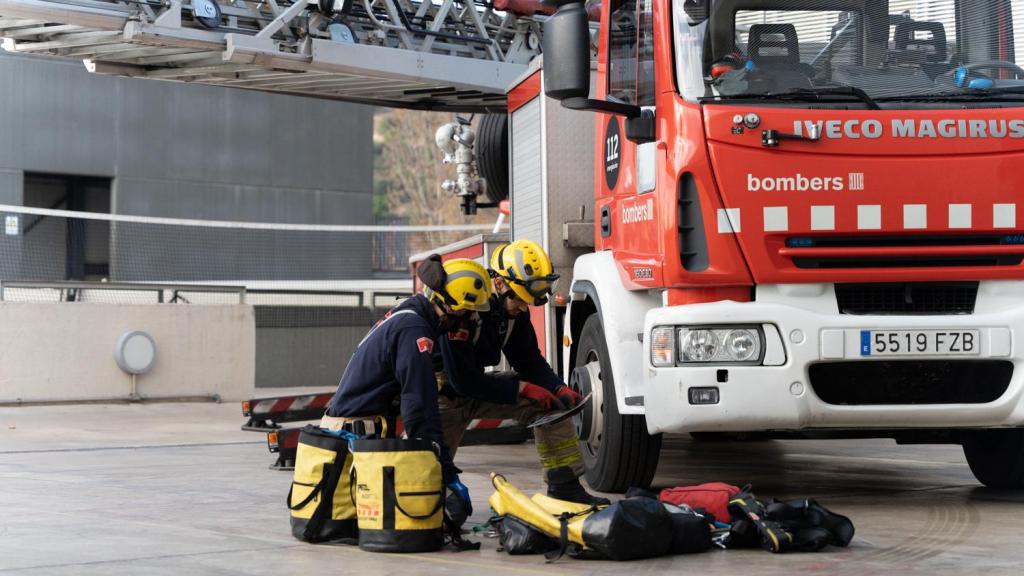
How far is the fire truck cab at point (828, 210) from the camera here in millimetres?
6434

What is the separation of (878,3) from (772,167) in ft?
3.62

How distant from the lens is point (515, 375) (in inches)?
297

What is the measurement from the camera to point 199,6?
37.3ft

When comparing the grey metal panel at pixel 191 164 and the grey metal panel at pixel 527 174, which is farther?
the grey metal panel at pixel 191 164

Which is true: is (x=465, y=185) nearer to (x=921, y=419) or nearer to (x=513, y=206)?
(x=513, y=206)

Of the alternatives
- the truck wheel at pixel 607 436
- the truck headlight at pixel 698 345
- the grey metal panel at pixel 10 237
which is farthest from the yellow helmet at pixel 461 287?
the grey metal panel at pixel 10 237

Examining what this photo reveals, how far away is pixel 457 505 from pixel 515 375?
1603 mm

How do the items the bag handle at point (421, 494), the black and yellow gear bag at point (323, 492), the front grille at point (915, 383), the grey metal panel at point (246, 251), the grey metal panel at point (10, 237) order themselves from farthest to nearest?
the grey metal panel at point (246, 251), the grey metal panel at point (10, 237), the front grille at point (915, 383), the black and yellow gear bag at point (323, 492), the bag handle at point (421, 494)

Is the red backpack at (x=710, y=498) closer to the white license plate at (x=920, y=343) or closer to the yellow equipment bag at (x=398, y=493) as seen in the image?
the white license plate at (x=920, y=343)

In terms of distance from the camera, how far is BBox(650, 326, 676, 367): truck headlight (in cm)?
653

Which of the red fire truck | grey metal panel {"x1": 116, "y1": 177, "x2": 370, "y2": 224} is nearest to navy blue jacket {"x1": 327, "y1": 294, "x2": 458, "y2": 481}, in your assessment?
the red fire truck

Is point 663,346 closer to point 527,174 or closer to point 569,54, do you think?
point 569,54

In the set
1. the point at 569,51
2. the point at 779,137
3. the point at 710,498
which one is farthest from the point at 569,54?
the point at 710,498

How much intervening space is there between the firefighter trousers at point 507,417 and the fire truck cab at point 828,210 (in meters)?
0.50
